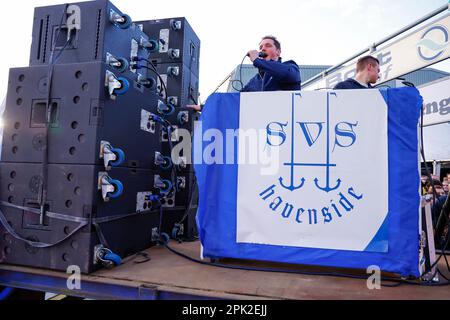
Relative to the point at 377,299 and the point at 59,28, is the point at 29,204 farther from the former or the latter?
the point at 377,299

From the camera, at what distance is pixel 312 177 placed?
1812 millimetres

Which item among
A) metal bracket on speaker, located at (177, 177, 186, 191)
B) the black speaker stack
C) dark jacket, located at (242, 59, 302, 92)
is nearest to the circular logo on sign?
dark jacket, located at (242, 59, 302, 92)

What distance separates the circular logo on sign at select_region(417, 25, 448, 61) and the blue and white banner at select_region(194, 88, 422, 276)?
3.15m

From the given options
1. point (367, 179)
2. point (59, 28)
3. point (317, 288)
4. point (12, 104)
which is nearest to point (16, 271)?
point (12, 104)

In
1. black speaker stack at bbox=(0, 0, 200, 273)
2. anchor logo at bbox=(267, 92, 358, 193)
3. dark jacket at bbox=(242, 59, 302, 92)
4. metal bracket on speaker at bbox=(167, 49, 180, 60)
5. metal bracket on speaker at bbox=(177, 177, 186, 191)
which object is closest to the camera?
black speaker stack at bbox=(0, 0, 200, 273)

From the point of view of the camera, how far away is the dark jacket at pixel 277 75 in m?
2.21

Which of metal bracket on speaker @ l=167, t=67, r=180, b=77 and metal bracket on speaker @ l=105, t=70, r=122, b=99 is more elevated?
metal bracket on speaker @ l=167, t=67, r=180, b=77

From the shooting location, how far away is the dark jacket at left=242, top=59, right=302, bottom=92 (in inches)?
87.1

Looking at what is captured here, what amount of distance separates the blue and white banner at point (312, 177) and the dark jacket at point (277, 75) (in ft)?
1.28

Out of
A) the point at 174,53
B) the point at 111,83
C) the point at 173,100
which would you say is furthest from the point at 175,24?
the point at 111,83

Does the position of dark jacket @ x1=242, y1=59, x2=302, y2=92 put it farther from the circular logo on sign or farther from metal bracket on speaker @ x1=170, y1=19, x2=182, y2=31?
the circular logo on sign

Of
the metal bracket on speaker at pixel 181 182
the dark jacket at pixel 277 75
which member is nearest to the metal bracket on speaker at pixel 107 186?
the metal bracket on speaker at pixel 181 182

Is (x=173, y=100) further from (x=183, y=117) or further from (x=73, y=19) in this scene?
(x=73, y=19)

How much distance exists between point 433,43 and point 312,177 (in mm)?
3735
